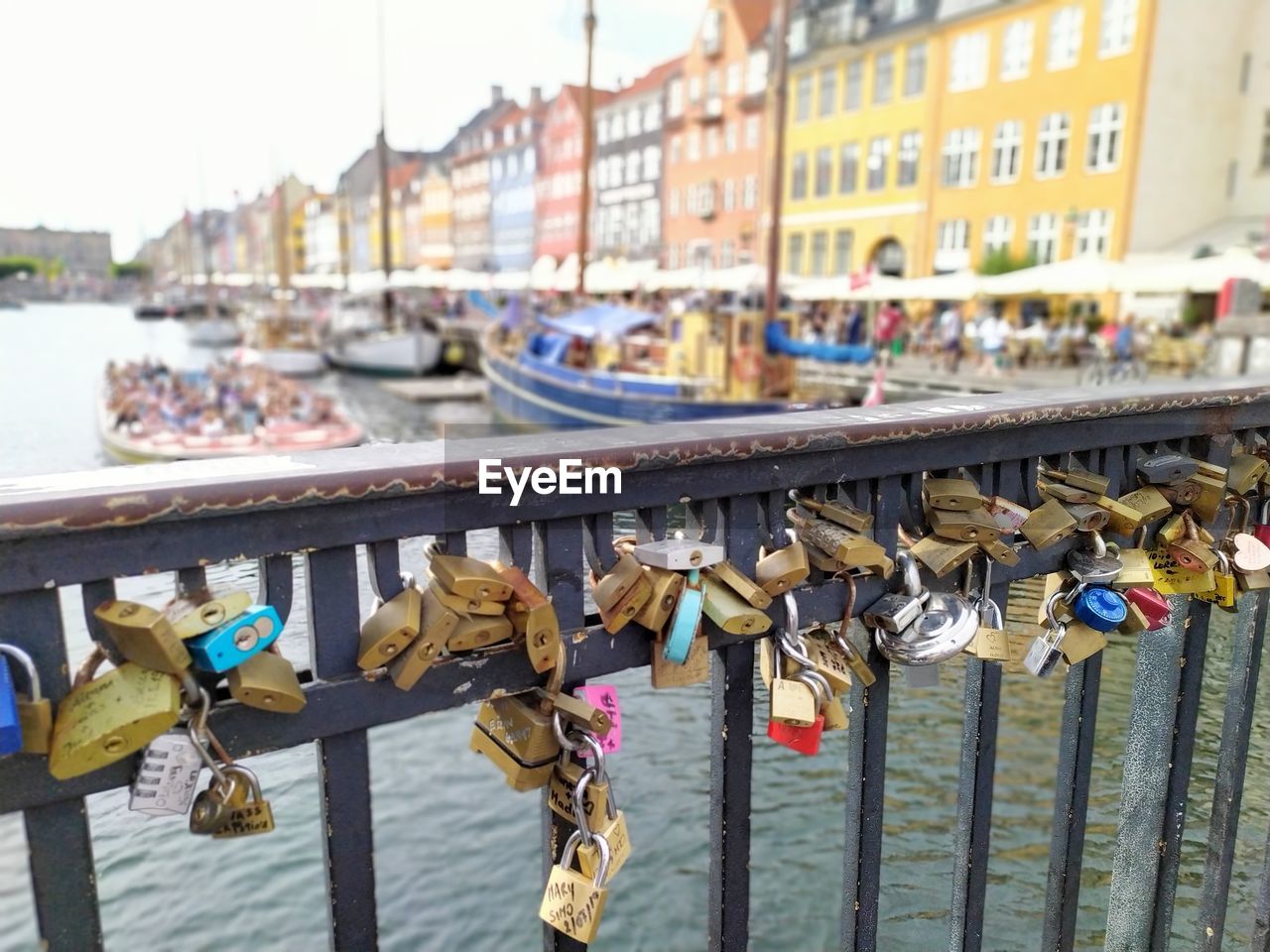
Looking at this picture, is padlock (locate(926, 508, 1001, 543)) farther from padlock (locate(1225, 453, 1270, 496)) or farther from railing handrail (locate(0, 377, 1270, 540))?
padlock (locate(1225, 453, 1270, 496))

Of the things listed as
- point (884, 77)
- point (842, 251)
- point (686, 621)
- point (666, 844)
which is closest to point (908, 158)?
point (884, 77)

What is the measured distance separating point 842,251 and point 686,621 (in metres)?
37.1

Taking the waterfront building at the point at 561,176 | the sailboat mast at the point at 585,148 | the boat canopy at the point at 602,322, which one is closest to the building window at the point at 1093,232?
the boat canopy at the point at 602,322

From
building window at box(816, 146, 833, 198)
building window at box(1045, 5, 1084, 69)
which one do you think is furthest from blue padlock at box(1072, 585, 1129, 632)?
building window at box(816, 146, 833, 198)

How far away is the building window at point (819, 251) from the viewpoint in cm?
3734

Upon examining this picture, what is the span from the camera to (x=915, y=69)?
33156 mm

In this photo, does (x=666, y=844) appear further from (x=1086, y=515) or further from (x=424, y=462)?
(x=424, y=462)

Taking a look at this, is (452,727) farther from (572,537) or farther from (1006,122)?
(1006,122)

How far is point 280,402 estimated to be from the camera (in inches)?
781

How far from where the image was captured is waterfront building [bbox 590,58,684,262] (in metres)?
50.0

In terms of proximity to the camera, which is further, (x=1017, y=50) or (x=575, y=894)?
(x=1017, y=50)

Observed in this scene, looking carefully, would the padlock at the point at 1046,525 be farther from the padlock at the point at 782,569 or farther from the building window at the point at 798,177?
the building window at the point at 798,177

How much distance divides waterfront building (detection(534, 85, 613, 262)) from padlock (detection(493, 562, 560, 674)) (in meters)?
58.8

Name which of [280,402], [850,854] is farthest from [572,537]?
[280,402]
